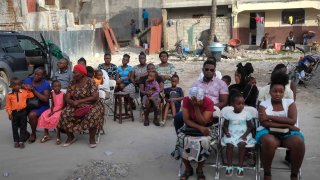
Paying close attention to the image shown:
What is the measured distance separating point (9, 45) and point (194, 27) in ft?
50.9

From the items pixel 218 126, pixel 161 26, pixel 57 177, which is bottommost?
pixel 57 177

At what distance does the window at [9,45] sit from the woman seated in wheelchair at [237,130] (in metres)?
7.24

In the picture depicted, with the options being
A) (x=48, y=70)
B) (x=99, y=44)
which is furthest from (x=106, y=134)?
(x=99, y=44)

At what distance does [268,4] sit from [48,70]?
52.3 ft

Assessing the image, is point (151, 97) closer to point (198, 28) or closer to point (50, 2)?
point (198, 28)

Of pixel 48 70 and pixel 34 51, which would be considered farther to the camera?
pixel 34 51

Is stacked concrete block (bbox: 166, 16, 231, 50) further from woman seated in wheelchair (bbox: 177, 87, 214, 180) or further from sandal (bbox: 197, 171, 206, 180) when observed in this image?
sandal (bbox: 197, 171, 206, 180)

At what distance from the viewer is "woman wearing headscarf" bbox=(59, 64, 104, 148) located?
236 inches

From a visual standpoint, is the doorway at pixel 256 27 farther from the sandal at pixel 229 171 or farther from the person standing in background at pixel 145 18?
the sandal at pixel 229 171

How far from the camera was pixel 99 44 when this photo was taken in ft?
75.9

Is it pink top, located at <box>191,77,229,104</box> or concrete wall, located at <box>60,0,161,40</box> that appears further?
concrete wall, located at <box>60,0,161,40</box>

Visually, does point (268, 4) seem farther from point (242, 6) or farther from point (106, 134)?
point (106, 134)

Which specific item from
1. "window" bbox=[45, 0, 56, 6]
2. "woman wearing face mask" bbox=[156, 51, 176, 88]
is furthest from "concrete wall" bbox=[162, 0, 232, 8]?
"woman wearing face mask" bbox=[156, 51, 176, 88]

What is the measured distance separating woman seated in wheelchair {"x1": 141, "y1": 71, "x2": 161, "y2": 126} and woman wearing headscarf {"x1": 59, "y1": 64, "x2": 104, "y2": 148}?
1389 millimetres
